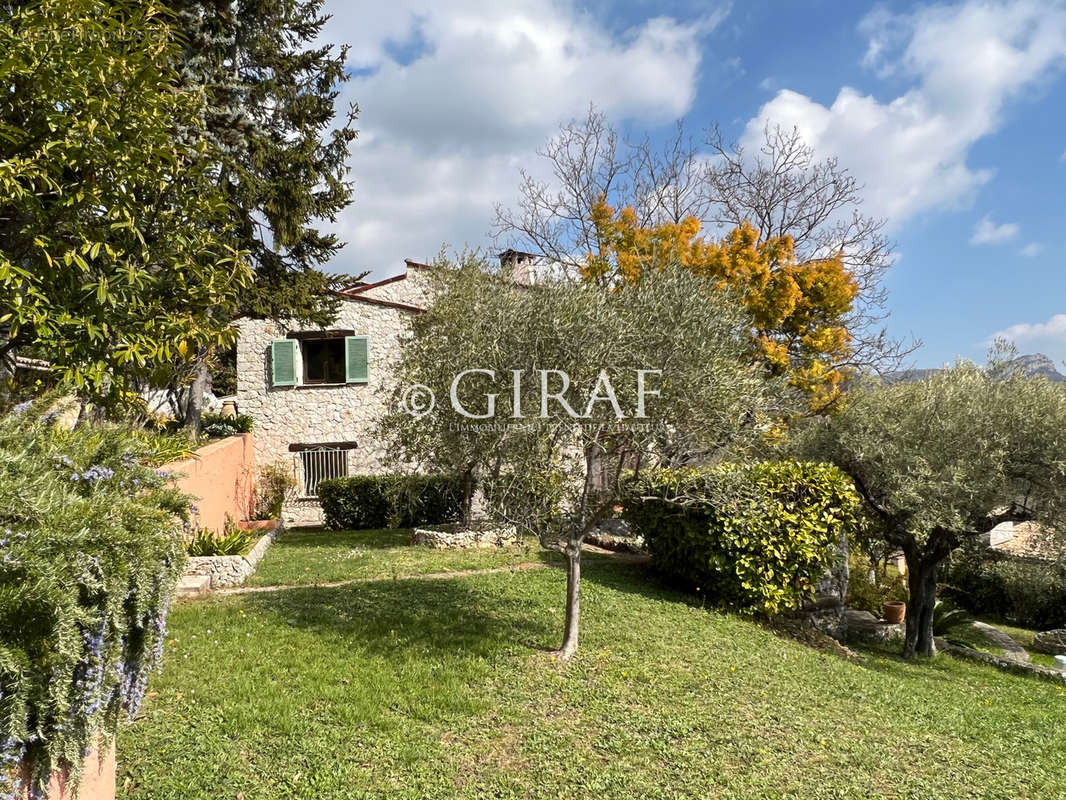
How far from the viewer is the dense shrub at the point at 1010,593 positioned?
16469 millimetres

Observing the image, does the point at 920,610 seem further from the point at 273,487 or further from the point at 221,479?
the point at 273,487

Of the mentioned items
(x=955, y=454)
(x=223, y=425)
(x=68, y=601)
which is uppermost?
(x=223, y=425)

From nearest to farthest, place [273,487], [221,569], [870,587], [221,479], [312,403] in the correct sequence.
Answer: [221,569] < [221,479] < [870,587] < [273,487] < [312,403]

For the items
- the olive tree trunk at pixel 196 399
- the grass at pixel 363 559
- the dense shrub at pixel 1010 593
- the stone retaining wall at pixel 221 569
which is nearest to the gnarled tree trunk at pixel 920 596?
the dense shrub at pixel 1010 593

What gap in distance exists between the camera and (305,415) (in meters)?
17.6

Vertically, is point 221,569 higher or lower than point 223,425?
lower

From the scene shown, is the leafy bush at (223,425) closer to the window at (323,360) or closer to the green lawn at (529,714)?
the window at (323,360)

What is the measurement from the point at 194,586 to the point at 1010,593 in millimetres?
20072

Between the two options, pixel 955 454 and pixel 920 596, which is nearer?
pixel 955 454

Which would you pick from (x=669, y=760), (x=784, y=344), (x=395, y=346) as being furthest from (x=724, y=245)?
(x=669, y=760)

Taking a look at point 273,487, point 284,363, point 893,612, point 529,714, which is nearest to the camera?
point 529,714

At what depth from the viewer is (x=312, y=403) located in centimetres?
1762

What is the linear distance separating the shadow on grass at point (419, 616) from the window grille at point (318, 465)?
29.5ft

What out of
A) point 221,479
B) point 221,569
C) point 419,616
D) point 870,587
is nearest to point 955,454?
point 870,587
